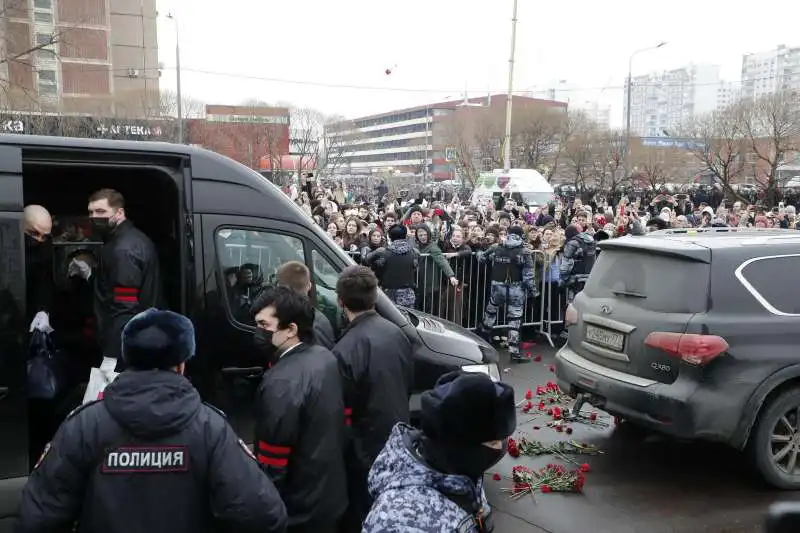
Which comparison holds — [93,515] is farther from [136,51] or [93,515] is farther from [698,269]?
[136,51]

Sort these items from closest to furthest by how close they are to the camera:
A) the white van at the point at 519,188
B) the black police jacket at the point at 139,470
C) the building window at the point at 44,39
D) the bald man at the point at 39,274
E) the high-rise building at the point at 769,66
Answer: the black police jacket at the point at 139,470 → the bald man at the point at 39,274 → the building window at the point at 44,39 → the white van at the point at 519,188 → the high-rise building at the point at 769,66

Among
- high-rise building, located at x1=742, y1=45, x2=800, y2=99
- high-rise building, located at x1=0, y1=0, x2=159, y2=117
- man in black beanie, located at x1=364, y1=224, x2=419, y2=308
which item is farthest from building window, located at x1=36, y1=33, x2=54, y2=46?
high-rise building, located at x1=742, y1=45, x2=800, y2=99

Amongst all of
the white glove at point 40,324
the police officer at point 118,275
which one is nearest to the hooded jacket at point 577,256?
the police officer at point 118,275

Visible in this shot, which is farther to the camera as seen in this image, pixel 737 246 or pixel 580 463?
pixel 580 463

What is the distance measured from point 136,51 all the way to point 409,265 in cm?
5923

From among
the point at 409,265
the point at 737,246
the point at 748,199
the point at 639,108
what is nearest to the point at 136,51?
the point at 748,199

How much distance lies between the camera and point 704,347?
186 inches

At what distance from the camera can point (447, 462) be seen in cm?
196

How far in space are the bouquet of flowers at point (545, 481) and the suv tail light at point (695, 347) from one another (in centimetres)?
122

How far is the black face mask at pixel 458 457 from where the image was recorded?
1967mm

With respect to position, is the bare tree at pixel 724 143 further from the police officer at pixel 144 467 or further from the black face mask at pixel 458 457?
the police officer at pixel 144 467

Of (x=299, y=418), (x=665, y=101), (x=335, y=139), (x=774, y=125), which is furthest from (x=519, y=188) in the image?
(x=665, y=101)

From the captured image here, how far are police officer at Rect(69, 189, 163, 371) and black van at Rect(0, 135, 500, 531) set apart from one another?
208mm

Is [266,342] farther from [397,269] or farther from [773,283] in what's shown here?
[397,269]
